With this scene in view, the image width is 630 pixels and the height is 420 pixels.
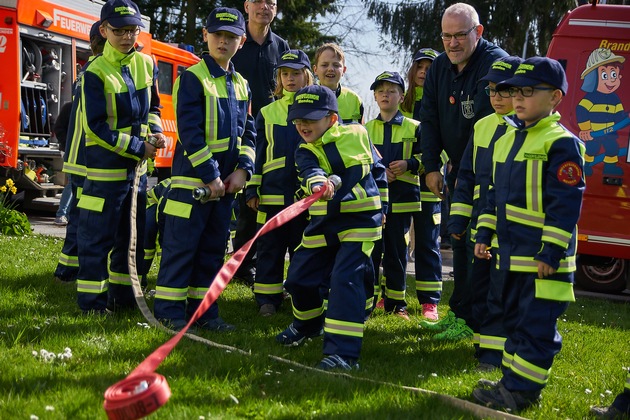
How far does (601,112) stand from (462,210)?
4922 mm

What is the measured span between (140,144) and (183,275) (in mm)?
993

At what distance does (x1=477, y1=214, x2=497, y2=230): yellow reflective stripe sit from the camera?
4.79 meters

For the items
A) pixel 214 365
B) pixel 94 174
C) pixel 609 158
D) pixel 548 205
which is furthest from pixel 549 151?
pixel 609 158

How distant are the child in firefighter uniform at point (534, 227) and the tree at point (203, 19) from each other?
2266 cm

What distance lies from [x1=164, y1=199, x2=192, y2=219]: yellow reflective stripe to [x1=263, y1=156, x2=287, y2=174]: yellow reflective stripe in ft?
4.11

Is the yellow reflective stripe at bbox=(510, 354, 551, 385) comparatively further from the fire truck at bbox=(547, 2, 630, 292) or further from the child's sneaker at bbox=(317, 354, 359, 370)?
the fire truck at bbox=(547, 2, 630, 292)

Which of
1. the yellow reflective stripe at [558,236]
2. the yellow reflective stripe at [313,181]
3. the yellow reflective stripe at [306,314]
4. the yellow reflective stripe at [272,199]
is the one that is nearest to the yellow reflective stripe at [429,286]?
the yellow reflective stripe at [272,199]

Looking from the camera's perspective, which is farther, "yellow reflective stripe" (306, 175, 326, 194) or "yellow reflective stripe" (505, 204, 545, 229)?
"yellow reflective stripe" (306, 175, 326, 194)

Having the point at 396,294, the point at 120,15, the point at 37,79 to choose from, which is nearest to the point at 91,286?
the point at 120,15

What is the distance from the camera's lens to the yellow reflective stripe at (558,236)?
4.20m

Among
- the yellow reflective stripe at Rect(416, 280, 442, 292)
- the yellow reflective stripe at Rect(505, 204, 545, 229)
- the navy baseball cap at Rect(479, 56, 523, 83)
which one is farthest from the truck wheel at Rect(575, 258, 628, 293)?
the yellow reflective stripe at Rect(505, 204, 545, 229)

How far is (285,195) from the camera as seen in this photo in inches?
268

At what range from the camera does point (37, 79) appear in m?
13.9

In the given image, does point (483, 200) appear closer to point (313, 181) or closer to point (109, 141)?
point (313, 181)
